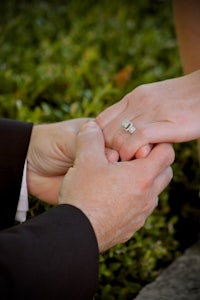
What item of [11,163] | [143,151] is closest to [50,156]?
[11,163]

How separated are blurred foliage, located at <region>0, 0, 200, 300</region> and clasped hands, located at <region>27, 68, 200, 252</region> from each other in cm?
26

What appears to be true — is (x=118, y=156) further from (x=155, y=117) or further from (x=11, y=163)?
(x=11, y=163)

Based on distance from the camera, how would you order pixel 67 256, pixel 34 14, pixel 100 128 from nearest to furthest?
pixel 67 256 < pixel 100 128 < pixel 34 14

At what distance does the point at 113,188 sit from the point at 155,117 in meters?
0.40

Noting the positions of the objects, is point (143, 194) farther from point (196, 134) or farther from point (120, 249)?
point (120, 249)

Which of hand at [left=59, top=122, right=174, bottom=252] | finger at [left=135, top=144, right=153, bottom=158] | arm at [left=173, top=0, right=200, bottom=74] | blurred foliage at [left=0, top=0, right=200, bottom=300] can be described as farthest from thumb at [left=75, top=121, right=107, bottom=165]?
arm at [left=173, top=0, right=200, bottom=74]

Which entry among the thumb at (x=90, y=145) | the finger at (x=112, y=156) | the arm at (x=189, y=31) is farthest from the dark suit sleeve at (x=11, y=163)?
the arm at (x=189, y=31)

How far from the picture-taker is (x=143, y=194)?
178 cm

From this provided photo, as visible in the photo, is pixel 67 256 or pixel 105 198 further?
pixel 105 198

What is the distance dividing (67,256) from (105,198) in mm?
242

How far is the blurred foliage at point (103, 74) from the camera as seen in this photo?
2404 millimetres

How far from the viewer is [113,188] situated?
1714 millimetres

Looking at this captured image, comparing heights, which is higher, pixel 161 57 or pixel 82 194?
pixel 82 194

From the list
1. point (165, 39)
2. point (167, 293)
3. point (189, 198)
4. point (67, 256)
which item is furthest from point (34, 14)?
point (67, 256)
